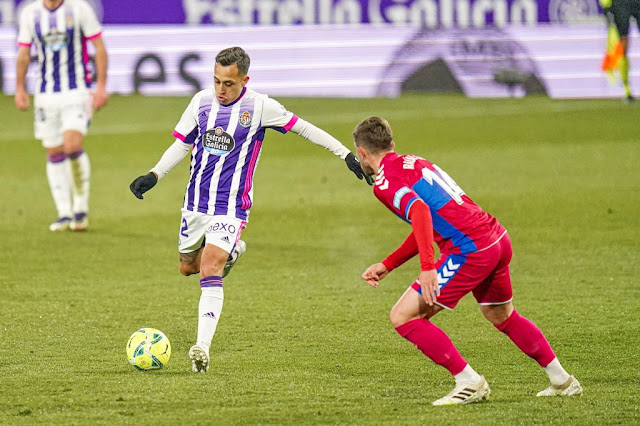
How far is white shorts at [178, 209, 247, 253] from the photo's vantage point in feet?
21.4

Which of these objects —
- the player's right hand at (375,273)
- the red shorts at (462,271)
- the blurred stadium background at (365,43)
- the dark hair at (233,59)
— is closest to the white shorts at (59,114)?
the dark hair at (233,59)

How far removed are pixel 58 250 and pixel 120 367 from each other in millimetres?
4572

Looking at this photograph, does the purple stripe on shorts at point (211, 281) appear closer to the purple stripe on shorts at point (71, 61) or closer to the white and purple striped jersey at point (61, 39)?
the white and purple striped jersey at point (61, 39)

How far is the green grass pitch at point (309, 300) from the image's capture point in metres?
5.50

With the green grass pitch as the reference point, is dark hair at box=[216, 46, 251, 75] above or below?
above

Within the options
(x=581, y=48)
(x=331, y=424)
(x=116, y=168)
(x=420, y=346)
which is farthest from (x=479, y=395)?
(x=581, y=48)

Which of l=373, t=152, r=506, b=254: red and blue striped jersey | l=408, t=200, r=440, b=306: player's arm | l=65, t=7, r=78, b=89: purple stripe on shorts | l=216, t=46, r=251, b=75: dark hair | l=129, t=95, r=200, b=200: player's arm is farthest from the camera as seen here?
l=65, t=7, r=78, b=89: purple stripe on shorts

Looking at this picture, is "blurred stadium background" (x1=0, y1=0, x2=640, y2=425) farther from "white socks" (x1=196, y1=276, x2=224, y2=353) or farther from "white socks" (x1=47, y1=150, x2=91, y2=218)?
"white socks" (x1=47, y1=150, x2=91, y2=218)

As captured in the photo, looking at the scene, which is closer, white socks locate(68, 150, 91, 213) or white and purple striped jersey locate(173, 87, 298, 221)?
white and purple striped jersey locate(173, 87, 298, 221)

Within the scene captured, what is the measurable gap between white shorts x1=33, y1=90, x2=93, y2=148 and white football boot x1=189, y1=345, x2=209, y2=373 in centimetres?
592

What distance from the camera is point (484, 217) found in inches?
220

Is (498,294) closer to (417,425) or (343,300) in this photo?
(417,425)

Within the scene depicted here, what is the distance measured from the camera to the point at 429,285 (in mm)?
5293

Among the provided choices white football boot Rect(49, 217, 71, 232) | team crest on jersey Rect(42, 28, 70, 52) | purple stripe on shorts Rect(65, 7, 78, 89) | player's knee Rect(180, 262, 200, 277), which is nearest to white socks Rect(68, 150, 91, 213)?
white football boot Rect(49, 217, 71, 232)
